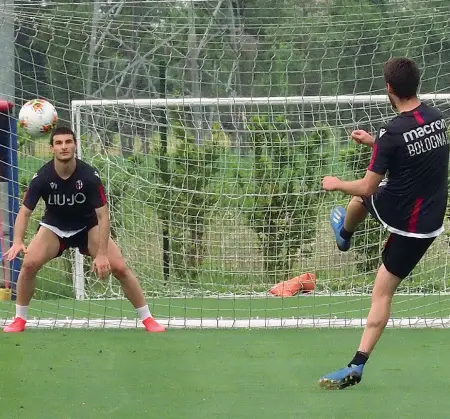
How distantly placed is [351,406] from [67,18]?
4.84m

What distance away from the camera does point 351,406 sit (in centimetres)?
572

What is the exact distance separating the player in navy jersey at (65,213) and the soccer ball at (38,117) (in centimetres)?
35

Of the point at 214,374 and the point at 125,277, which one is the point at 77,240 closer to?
the point at 125,277

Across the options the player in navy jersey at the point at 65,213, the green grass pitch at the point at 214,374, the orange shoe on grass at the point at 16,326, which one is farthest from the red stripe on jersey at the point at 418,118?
the orange shoe on grass at the point at 16,326

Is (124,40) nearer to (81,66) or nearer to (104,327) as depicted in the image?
(81,66)

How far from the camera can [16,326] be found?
27.6ft

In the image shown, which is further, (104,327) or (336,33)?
(336,33)

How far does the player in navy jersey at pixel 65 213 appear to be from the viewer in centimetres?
792

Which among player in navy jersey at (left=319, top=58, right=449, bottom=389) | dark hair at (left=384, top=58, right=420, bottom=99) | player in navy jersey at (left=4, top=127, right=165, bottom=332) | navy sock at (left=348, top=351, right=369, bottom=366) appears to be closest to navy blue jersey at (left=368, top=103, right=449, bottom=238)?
player in navy jersey at (left=319, top=58, right=449, bottom=389)

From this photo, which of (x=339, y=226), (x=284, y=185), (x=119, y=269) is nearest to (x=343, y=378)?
(x=339, y=226)

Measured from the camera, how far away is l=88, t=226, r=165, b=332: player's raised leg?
8.19 metres

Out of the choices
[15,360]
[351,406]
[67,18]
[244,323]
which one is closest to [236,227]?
[244,323]

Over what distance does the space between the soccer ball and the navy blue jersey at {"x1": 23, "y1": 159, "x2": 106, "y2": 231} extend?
38 centimetres

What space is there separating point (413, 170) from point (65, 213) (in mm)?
3129
